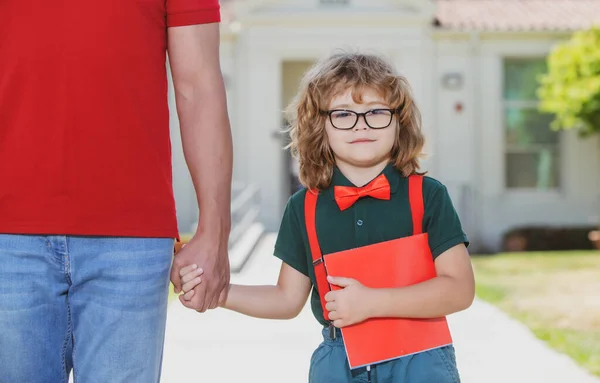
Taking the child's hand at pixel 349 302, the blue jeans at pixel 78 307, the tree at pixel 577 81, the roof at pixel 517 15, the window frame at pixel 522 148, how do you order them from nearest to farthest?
the blue jeans at pixel 78 307
the child's hand at pixel 349 302
the tree at pixel 577 81
the roof at pixel 517 15
the window frame at pixel 522 148

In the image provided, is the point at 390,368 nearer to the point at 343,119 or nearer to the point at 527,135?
the point at 343,119

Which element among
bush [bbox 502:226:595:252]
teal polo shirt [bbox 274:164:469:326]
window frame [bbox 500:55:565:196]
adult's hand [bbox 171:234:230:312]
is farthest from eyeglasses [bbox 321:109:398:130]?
window frame [bbox 500:55:565:196]

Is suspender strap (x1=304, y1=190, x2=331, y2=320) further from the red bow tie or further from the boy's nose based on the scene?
the boy's nose

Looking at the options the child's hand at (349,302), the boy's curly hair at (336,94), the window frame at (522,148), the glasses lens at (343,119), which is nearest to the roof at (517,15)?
the window frame at (522,148)

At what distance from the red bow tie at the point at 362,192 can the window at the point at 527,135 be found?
11.3m

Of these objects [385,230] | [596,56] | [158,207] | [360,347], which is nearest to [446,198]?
[385,230]

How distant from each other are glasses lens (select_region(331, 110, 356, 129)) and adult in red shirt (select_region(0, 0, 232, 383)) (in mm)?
614

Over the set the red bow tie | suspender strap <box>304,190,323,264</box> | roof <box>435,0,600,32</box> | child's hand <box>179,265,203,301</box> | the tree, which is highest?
roof <box>435,0,600,32</box>

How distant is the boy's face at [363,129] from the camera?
2.49m

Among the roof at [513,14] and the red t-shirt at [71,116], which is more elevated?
the roof at [513,14]

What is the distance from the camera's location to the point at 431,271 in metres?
2.45

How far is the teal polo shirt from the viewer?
2.42 meters

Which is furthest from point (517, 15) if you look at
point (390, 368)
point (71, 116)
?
point (71, 116)

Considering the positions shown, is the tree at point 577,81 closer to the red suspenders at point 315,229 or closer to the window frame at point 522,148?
the window frame at point 522,148
